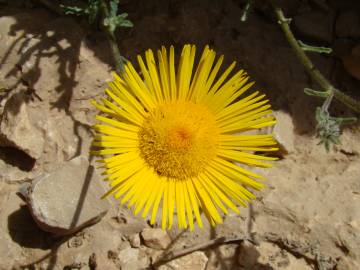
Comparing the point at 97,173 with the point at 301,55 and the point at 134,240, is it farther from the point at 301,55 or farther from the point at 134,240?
the point at 301,55

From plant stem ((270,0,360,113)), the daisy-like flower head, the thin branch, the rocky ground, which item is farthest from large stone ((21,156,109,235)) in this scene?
plant stem ((270,0,360,113))

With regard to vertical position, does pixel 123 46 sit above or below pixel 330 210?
above

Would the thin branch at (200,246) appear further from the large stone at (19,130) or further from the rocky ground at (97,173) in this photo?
the large stone at (19,130)

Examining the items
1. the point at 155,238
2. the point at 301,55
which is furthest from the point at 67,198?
the point at 301,55

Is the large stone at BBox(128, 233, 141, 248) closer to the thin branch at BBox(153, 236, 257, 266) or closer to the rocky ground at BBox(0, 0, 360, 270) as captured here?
the rocky ground at BBox(0, 0, 360, 270)

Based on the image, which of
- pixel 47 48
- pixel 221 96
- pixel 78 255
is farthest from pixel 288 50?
pixel 78 255

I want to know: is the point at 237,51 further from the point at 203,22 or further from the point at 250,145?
the point at 250,145
